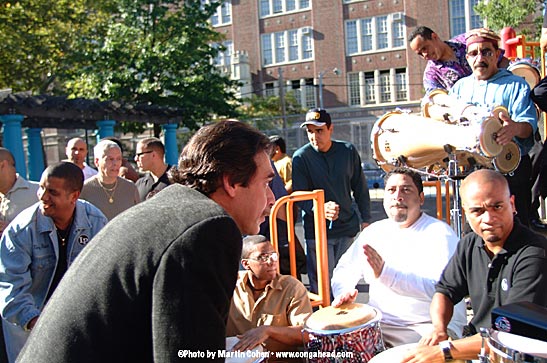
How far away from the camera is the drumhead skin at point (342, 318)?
3.22 m

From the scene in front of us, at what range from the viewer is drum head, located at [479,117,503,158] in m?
3.87

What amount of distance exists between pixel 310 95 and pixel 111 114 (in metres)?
24.3

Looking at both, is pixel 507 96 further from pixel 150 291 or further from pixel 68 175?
pixel 150 291

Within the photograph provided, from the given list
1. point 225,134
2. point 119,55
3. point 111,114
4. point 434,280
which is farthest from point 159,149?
point 119,55

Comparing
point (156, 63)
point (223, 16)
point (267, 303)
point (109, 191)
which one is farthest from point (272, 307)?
point (223, 16)

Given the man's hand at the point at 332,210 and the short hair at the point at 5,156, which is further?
the man's hand at the point at 332,210

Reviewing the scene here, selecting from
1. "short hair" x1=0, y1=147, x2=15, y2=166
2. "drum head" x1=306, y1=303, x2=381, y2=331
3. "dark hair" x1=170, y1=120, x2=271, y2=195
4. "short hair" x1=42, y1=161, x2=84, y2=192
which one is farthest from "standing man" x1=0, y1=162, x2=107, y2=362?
"dark hair" x1=170, y1=120, x2=271, y2=195

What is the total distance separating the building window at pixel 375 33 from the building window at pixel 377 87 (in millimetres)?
1626

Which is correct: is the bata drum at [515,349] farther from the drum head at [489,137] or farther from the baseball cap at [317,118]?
the baseball cap at [317,118]

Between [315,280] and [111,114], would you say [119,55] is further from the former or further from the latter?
[315,280]

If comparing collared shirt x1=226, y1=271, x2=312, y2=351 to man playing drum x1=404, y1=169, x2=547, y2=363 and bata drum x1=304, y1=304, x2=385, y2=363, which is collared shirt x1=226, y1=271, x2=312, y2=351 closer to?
A: bata drum x1=304, y1=304, x2=385, y2=363

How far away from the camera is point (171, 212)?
1.60 metres

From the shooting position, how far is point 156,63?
2269 cm

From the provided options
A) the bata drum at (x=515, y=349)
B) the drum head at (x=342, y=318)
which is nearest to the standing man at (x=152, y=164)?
the drum head at (x=342, y=318)
